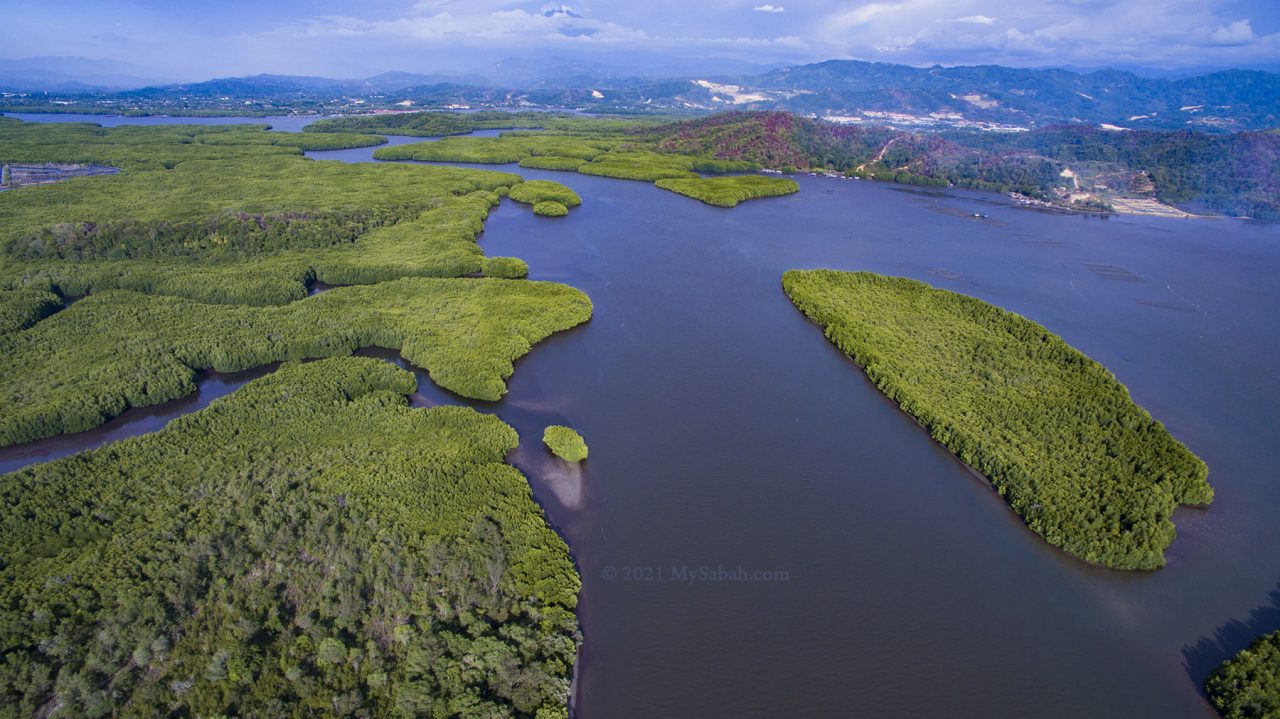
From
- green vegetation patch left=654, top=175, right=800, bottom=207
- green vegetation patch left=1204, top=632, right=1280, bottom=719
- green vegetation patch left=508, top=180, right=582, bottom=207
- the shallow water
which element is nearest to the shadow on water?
the shallow water

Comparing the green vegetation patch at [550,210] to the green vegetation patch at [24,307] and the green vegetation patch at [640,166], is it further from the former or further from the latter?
the green vegetation patch at [24,307]

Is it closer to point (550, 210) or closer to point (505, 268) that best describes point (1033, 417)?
point (505, 268)

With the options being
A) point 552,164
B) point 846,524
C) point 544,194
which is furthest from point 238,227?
point 846,524

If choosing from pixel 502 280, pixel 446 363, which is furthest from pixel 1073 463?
pixel 502 280

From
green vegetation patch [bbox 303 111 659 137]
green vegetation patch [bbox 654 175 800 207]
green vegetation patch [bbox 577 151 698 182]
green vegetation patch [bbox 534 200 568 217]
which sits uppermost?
green vegetation patch [bbox 303 111 659 137]

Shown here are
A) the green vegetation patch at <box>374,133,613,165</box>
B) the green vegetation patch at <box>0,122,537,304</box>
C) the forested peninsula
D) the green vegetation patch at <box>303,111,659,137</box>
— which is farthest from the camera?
the green vegetation patch at <box>303,111,659,137</box>

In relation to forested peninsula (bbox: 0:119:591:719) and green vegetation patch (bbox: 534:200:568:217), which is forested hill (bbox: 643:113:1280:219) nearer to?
green vegetation patch (bbox: 534:200:568:217)

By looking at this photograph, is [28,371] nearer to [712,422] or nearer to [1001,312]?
[712,422]

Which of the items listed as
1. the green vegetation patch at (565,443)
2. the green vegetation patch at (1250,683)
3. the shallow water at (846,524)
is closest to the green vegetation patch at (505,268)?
the shallow water at (846,524)
